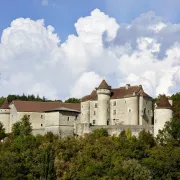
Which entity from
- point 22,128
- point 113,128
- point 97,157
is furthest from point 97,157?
point 22,128

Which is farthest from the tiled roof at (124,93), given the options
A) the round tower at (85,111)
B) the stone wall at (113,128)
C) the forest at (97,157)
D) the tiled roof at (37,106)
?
the forest at (97,157)

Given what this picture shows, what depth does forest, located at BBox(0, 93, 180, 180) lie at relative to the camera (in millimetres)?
69688

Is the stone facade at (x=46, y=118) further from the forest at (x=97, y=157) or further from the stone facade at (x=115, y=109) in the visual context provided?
the forest at (x=97, y=157)

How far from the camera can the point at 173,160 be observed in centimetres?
6981

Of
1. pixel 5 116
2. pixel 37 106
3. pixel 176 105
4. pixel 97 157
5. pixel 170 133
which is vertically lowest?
pixel 97 157

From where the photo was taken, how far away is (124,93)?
3447 inches

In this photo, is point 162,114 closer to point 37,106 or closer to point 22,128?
point 22,128

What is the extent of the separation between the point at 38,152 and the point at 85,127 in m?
9.99

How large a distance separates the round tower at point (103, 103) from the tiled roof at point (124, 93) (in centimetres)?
100

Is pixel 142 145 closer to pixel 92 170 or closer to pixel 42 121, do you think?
pixel 92 170

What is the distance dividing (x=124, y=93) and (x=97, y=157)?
15598 millimetres

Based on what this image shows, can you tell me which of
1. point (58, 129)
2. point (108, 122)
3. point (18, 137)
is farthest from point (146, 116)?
point (18, 137)

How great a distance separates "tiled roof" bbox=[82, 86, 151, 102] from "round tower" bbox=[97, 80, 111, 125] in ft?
3.28

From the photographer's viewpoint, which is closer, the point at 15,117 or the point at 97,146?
the point at 97,146
